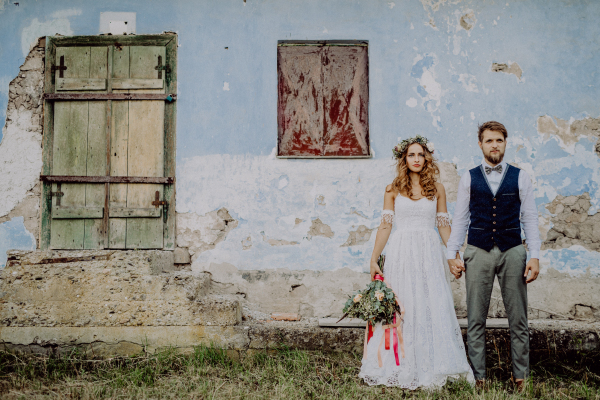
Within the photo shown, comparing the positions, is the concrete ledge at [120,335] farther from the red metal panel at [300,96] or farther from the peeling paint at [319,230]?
the red metal panel at [300,96]

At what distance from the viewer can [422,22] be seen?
4781 millimetres

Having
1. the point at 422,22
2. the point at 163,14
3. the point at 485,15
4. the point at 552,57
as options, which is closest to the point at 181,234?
the point at 163,14

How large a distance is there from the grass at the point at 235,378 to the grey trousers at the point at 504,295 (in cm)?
19

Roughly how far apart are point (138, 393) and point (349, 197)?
2672 millimetres

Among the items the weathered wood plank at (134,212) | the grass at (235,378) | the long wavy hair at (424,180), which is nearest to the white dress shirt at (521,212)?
the long wavy hair at (424,180)

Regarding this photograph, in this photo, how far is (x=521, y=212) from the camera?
3291 millimetres

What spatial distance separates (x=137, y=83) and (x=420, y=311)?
12.1 feet

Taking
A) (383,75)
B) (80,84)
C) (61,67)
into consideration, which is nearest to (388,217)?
(383,75)

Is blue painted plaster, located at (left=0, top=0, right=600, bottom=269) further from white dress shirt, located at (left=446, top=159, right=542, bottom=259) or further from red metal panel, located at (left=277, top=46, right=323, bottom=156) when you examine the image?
white dress shirt, located at (left=446, top=159, right=542, bottom=259)

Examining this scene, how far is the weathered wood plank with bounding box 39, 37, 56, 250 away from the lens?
4668mm

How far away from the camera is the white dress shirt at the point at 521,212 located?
3240mm

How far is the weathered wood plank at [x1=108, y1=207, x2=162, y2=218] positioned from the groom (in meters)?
3.00

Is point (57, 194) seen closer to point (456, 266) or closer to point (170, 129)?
point (170, 129)

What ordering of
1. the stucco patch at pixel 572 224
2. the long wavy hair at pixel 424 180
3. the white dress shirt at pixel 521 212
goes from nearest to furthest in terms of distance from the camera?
1. the white dress shirt at pixel 521 212
2. the long wavy hair at pixel 424 180
3. the stucco patch at pixel 572 224
